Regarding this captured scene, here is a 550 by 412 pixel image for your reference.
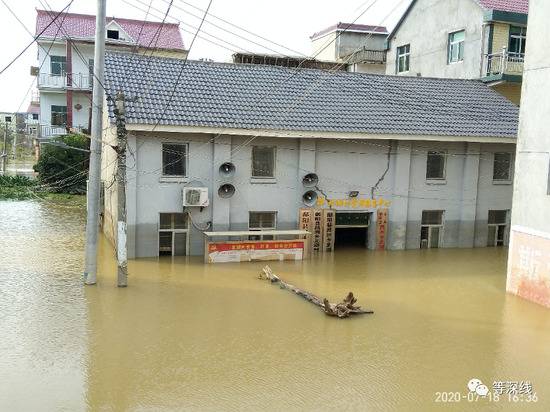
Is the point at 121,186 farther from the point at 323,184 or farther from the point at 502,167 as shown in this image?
the point at 502,167

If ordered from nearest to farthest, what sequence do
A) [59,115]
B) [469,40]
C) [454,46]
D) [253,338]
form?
[253,338], [469,40], [454,46], [59,115]

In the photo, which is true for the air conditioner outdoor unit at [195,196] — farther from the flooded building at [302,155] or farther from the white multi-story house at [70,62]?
the white multi-story house at [70,62]

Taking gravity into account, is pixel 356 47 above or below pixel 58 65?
above

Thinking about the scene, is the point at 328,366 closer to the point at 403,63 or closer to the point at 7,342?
the point at 7,342

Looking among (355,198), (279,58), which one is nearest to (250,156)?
(355,198)

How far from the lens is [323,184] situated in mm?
19484

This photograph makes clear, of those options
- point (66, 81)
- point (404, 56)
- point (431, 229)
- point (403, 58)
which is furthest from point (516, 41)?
point (66, 81)

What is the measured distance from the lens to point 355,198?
19797mm

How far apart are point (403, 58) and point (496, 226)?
459 inches

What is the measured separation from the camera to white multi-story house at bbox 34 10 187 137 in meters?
37.1

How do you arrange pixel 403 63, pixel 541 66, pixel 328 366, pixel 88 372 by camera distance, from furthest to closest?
pixel 403 63
pixel 541 66
pixel 328 366
pixel 88 372

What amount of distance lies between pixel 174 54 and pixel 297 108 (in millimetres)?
22041

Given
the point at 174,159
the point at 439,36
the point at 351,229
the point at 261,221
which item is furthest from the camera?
the point at 439,36

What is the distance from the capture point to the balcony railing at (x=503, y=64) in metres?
23.3
